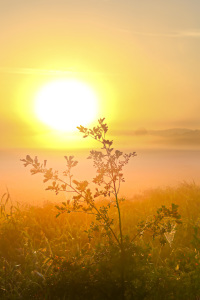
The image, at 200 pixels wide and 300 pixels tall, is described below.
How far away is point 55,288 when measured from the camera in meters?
4.35

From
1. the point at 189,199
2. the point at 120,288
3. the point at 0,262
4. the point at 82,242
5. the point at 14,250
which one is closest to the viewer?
the point at 120,288

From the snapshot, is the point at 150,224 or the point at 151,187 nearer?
the point at 150,224

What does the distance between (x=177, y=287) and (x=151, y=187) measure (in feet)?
22.2

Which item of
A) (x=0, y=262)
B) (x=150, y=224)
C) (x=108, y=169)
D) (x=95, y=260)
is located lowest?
(x=0, y=262)

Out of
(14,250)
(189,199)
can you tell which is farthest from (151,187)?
(14,250)

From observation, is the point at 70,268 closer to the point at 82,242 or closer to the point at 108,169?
the point at 108,169

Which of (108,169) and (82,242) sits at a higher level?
(108,169)

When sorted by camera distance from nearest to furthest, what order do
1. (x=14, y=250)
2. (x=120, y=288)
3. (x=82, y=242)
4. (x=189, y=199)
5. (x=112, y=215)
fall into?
(x=120, y=288) → (x=14, y=250) → (x=82, y=242) → (x=112, y=215) → (x=189, y=199)

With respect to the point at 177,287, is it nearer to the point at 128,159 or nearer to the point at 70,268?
the point at 70,268

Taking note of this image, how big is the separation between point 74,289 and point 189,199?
579 centimetres

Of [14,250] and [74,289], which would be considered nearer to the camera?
[74,289]

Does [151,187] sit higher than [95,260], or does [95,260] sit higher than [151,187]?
[151,187]

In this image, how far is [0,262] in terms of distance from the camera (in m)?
5.69

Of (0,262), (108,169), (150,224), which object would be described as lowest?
(0,262)
